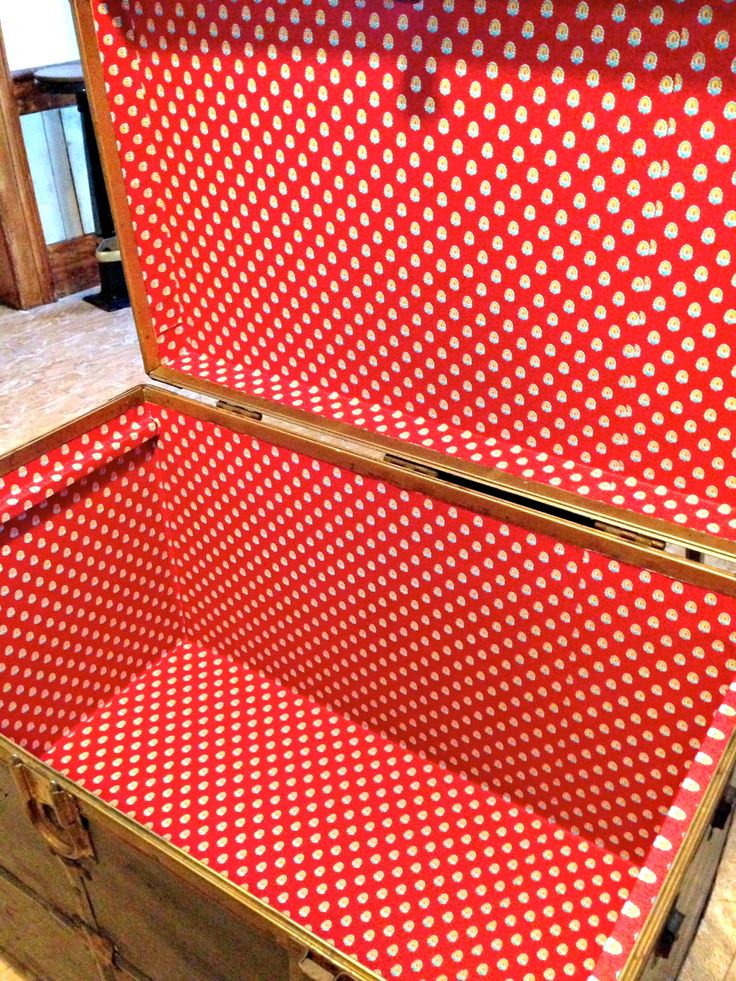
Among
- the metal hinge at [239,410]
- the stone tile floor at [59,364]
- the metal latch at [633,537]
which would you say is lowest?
the stone tile floor at [59,364]

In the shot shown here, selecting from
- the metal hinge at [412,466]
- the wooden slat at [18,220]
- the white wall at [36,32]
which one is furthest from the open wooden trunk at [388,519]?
the white wall at [36,32]

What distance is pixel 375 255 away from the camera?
104cm

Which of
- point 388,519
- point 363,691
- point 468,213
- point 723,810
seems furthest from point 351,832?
point 468,213

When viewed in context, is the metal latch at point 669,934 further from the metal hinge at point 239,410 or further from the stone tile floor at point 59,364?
the stone tile floor at point 59,364

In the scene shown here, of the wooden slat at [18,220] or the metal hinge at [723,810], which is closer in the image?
the metal hinge at [723,810]

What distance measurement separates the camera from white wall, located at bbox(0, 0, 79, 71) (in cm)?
285

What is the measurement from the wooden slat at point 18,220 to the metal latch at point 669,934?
2849 mm

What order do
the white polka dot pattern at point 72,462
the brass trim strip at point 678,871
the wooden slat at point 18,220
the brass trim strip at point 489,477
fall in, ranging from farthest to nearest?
1. the wooden slat at point 18,220
2. the white polka dot pattern at point 72,462
3. the brass trim strip at point 489,477
4. the brass trim strip at point 678,871

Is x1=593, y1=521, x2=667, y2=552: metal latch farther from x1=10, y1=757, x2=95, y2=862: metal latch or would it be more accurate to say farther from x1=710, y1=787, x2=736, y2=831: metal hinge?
x1=10, y1=757, x2=95, y2=862: metal latch

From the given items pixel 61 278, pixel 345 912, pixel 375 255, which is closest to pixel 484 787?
pixel 345 912

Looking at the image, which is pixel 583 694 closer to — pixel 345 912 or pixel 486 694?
pixel 486 694

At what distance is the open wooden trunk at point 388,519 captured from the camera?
0.83 meters

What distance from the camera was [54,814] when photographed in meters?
0.85

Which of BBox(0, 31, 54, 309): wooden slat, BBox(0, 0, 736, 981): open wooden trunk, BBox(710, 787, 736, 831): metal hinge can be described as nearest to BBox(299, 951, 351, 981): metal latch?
BBox(0, 0, 736, 981): open wooden trunk
